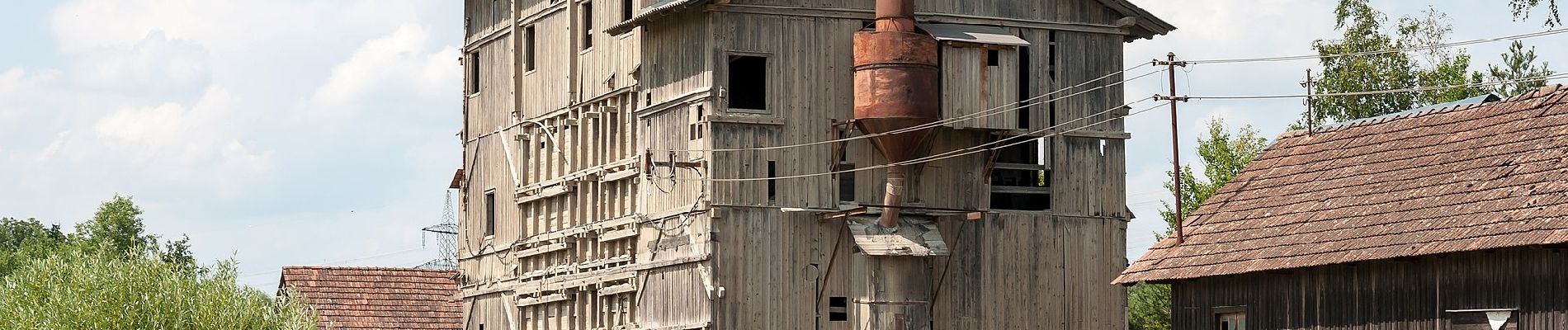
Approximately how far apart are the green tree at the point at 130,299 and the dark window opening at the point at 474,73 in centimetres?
1215

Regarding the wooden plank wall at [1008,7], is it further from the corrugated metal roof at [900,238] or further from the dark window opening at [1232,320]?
the dark window opening at [1232,320]

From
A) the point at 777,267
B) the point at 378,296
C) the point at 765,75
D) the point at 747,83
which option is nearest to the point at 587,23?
the point at 747,83

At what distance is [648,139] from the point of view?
Result: 42.1 m

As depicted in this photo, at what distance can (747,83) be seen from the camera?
43.1 meters

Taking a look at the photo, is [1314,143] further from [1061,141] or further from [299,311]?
[299,311]

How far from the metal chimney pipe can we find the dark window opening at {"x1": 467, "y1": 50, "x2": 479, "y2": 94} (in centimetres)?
1454

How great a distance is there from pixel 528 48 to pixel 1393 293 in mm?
22253

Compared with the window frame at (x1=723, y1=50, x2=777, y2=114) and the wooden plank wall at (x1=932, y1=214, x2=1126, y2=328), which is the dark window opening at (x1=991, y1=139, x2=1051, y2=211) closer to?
the wooden plank wall at (x1=932, y1=214, x2=1126, y2=328)

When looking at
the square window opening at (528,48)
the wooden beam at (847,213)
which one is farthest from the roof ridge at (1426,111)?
the square window opening at (528,48)

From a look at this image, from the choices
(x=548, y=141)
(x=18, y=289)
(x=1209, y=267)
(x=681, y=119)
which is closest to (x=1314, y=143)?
(x=1209, y=267)

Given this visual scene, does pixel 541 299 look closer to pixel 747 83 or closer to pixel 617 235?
pixel 617 235

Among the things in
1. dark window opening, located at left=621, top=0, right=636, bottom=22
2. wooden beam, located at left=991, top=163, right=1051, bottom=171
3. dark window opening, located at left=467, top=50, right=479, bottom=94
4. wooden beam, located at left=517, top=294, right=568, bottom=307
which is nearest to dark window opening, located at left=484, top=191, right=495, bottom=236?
dark window opening, located at left=467, top=50, right=479, bottom=94

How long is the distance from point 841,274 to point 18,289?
1442 cm

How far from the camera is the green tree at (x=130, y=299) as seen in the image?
38.4 m
